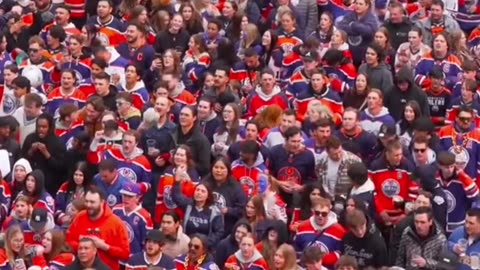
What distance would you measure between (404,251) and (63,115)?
395cm

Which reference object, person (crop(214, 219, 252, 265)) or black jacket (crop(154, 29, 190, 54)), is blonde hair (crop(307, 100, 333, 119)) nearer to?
person (crop(214, 219, 252, 265))

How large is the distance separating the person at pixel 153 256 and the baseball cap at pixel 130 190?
837 millimetres

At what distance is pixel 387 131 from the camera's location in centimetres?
1631

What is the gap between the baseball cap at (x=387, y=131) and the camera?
1628 centimetres

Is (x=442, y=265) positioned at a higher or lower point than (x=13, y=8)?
higher

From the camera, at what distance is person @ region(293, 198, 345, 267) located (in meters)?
15.0

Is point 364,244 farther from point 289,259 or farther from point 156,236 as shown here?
point 156,236

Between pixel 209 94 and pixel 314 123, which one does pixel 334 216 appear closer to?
pixel 314 123

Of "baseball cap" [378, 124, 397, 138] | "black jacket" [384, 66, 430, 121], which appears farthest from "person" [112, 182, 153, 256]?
"black jacket" [384, 66, 430, 121]

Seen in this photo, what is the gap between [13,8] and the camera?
69.4ft

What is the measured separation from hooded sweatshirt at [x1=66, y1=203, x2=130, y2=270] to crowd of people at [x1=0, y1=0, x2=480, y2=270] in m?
0.01

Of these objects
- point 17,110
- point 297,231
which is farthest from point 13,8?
point 297,231

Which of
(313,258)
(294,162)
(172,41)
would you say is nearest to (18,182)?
(294,162)

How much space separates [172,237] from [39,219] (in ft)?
3.70
